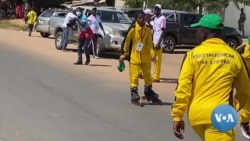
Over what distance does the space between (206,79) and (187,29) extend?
71.0ft

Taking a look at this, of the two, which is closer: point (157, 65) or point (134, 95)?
point (134, 95)

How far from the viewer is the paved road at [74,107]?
28.3 feet

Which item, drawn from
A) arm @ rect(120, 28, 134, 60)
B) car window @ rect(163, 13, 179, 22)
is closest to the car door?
car window @ rect(163, 13, 179, 22)

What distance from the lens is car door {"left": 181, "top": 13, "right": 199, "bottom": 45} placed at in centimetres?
2652

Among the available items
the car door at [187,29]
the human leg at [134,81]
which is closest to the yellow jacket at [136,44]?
the human leg at [134,81]

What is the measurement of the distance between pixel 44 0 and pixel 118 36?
3117 centimetres

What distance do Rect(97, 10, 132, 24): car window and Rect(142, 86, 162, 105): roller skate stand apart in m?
11.7

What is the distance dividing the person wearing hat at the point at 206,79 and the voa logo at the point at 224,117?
0.84 ft

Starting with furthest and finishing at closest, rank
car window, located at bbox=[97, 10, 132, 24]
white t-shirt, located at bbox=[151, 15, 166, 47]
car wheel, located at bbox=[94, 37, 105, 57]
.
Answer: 1. car window, located at bbox=[97, 10, 132, 24]
2. car wheel, located at bbox=[94, 37, 105, 57]
3. white t-shirt, located at bbox=[151, 15, 166, 47]

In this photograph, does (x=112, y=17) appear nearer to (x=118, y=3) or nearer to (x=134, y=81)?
(x=134, y=81)

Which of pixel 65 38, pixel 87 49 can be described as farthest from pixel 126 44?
pixel 65 38

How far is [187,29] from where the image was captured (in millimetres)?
26609

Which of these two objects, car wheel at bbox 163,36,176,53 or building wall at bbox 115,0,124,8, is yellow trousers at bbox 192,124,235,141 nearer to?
car wheel at bbox 163,36,176,53

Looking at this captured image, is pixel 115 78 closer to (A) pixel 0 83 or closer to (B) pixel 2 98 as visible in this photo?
(A) pixel 0 83
